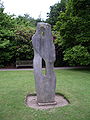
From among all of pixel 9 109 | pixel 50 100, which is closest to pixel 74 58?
pixel 50 100

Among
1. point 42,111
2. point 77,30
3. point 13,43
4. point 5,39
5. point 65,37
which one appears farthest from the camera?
point 13,43

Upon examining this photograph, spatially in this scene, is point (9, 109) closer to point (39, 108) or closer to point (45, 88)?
point (39, 108)

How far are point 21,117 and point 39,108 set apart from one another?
0.94 meters

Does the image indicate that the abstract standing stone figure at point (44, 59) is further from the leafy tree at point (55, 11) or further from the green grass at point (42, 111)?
the leafy tree at point (55, 11)

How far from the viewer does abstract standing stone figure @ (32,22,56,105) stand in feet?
20.1

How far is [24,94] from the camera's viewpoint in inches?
286

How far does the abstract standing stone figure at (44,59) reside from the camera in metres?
6.12

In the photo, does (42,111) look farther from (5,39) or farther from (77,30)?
(5,39)

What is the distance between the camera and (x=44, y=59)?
6.19 metres

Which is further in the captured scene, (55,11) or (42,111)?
(55,11)

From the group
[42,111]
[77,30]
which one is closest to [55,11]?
[77,30]

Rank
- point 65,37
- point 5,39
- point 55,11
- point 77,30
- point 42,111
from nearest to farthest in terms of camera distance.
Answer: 1. point 42,111
2. point 77,30
3. point 65,37
4. point 5,39
5. point 55,11

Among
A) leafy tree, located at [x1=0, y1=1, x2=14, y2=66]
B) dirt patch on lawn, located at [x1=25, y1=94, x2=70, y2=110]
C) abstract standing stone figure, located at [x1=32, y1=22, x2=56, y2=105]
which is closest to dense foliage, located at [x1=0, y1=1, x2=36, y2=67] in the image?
leafy tree, located at [x1=0, y1=1, x2=14, y2=66]

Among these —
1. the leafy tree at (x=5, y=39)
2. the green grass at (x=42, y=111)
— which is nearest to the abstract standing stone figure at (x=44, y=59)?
the green grass at (x=42, y=111)
